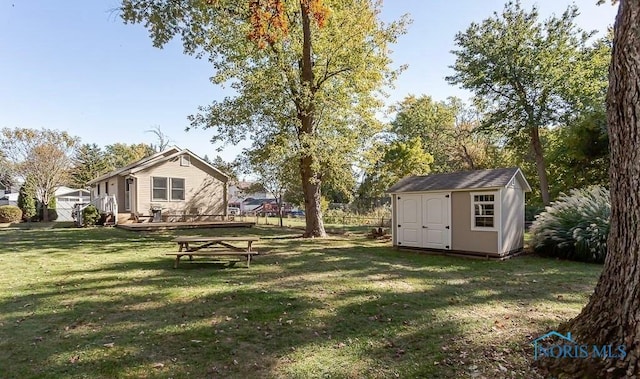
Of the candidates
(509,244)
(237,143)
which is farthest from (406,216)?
(237,143)

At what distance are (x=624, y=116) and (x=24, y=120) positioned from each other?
120 feet

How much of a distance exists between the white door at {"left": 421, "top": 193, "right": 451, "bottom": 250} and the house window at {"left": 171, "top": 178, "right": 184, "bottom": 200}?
15.8 m

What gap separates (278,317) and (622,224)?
12.8ft

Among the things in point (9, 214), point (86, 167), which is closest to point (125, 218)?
point (9, 214)

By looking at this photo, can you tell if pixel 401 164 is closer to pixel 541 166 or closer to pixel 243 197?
pixel 541 166

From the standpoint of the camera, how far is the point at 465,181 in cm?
1122

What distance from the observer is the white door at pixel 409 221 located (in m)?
12.0

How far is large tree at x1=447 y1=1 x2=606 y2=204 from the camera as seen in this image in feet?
71.6

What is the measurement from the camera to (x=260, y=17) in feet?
30.6

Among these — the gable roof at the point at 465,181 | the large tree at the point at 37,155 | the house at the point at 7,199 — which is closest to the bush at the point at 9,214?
the large tree at the point at 37,155

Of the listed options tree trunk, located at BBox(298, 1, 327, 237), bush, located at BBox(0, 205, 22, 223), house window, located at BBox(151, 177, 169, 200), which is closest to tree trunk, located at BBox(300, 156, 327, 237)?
tree trunk, located at BBox(298, 1, 327, 237)

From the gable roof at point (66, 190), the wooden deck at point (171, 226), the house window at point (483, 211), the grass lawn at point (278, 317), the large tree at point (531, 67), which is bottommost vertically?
the grass lawn at point (278, 317)

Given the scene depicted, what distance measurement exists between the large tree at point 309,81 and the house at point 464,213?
3.92 metres

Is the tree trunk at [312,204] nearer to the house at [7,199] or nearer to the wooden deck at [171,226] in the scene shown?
the wooden deck at [171,226]
